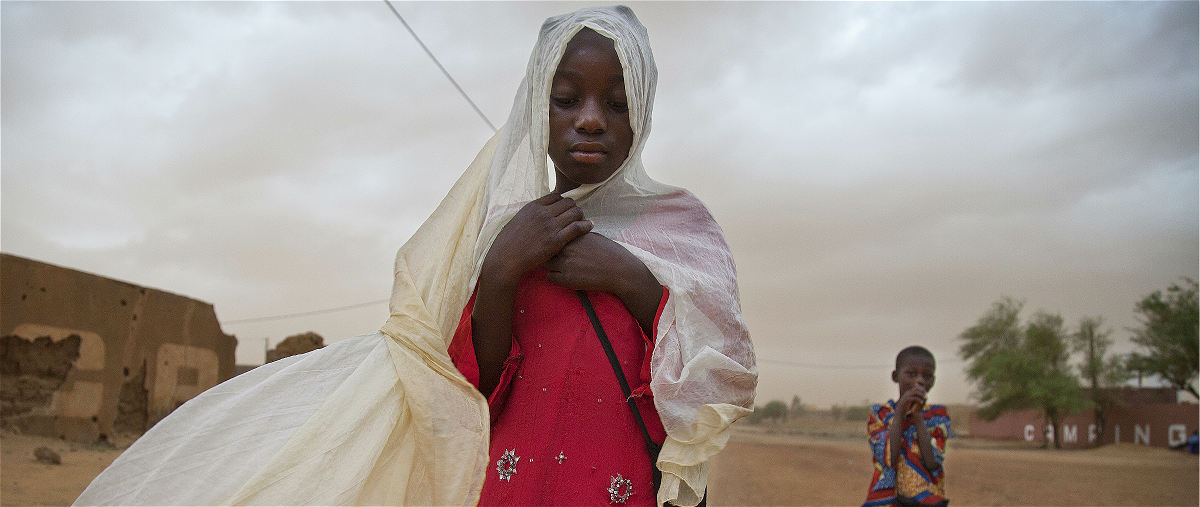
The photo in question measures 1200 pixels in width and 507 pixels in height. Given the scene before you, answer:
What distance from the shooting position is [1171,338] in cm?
3250

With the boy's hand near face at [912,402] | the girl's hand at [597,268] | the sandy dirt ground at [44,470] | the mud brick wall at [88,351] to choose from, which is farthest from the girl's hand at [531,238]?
the mud brick wall at [88,351]

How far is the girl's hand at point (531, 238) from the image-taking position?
5.65ft

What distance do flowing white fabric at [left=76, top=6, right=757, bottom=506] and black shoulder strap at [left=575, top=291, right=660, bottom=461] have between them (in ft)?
0.27

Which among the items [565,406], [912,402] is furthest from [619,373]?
[912,402]

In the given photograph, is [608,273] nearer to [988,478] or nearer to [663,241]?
[663,241]

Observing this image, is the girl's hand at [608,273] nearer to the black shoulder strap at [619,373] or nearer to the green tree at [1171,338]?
the black shoulder strap at [619,373]

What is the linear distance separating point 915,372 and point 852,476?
16219 millimetres

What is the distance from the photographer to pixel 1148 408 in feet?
115

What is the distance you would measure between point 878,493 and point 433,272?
186 inches

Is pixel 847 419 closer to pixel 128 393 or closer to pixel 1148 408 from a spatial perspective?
pixel 1148 408

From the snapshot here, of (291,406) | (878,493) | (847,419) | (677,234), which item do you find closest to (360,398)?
(291,406)

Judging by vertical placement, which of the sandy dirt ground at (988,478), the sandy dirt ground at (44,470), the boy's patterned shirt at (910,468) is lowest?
the sandy dirt ground at (988,478)

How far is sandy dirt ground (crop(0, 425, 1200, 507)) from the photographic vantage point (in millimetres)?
10758

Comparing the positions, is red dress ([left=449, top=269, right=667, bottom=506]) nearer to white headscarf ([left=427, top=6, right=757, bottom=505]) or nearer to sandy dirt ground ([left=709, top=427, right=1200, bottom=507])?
white headscarf ([left=427, top=6, right=757, bottom=505])
